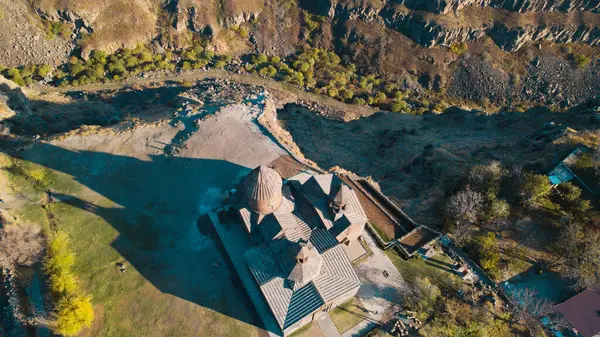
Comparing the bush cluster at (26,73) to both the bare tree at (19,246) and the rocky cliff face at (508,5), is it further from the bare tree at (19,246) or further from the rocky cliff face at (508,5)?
the rocky cliff face at (508,5)

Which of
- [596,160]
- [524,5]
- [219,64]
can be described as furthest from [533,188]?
[524,5]

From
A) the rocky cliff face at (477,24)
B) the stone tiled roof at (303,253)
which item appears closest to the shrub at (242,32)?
the rocky cliff face at (477,24)

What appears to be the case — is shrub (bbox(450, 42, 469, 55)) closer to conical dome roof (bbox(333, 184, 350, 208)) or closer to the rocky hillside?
the rocky hillside

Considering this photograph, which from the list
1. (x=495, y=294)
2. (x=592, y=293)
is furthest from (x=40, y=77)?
(x=592, y=293)

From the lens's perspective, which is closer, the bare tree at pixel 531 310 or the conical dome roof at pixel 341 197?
the bare tree at pixel 531 310

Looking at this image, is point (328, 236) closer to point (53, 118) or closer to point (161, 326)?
point (161, 326)

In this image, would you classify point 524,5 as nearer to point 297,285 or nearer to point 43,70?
point 297,285
